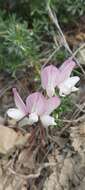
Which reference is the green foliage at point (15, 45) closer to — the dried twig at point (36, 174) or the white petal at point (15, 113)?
the white petal at point (15, 113)

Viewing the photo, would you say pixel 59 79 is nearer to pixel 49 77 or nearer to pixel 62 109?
pixel 49 77

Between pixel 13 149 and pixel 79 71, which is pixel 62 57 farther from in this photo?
pixel 13 149

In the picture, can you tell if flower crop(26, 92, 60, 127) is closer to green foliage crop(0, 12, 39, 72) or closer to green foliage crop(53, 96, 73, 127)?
green foliage crop(53, 96, 73, 127)

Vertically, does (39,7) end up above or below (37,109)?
above

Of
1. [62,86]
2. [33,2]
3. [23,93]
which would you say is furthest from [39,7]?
[62,86]

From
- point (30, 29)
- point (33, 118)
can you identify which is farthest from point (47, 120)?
point (30, 29)

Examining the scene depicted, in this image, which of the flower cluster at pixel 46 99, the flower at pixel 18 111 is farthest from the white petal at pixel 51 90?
the flower at pixel 18 111
